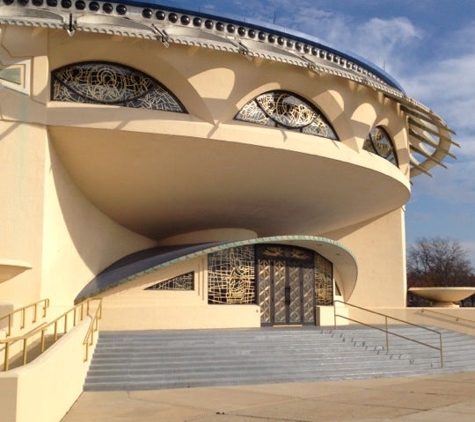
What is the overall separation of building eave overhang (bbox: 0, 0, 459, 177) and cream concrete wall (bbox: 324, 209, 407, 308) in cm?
705

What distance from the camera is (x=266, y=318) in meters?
18.4

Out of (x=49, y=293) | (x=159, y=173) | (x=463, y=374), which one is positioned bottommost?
(x=463, y=374)

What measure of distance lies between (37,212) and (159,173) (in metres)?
3.91

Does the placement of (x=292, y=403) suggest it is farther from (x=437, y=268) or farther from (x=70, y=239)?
(x=437, y=268)

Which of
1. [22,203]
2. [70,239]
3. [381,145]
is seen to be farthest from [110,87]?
[381,145]

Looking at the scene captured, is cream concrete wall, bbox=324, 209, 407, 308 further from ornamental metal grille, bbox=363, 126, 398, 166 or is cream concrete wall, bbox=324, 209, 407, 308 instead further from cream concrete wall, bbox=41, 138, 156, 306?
cream concrete wall, bbox=41, 138, 156, 306

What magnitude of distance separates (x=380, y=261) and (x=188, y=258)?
37.2 ft

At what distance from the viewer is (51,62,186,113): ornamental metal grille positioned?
15.3 m

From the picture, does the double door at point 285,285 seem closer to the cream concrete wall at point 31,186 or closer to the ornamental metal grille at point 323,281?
the ornamental metal grille at point 323,281

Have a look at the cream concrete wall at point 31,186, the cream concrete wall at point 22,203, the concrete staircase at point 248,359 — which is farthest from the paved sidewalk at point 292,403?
the cream concrete wall at point 31,186

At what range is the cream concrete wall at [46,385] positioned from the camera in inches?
226

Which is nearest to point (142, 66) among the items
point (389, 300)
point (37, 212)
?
point (37, 212)

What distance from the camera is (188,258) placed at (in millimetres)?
16500

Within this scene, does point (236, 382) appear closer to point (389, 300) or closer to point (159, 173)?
point (159, 173)
